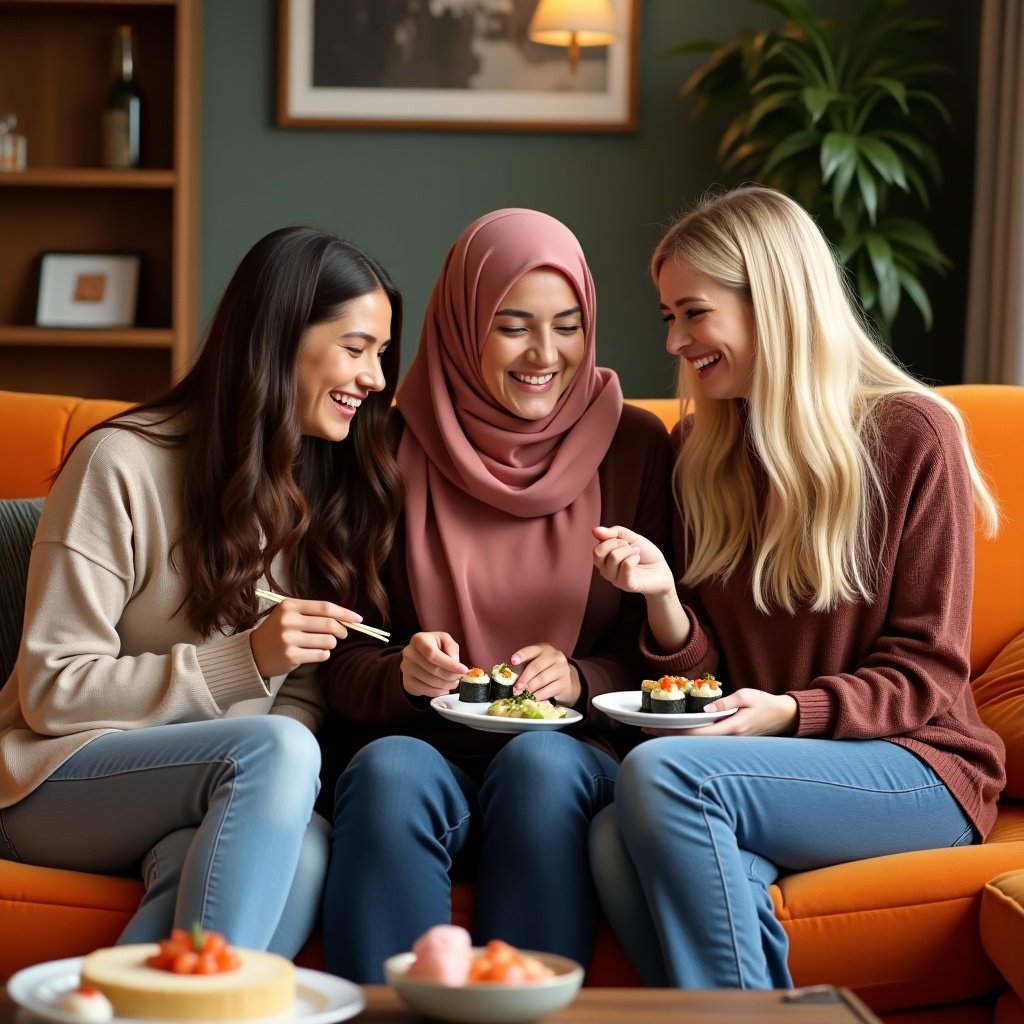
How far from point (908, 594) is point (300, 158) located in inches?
113

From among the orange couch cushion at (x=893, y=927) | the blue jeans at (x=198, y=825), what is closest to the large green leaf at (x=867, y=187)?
the orange couch cushion at (x=893, y=927)

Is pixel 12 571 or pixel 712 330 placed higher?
pixel 712 330

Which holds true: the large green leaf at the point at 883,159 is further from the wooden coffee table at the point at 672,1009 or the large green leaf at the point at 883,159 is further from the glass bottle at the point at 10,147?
the wooden coffee table at the point at 672,1009

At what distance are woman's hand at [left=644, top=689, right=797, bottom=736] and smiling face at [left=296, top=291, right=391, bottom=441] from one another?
28.4 inches

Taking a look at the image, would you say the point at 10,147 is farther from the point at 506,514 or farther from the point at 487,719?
the point at 487,719

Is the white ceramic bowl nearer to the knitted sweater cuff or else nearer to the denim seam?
the denim seam

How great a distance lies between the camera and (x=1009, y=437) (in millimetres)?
2461

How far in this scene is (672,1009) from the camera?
1278mm

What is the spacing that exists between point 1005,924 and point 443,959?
2.94 feet

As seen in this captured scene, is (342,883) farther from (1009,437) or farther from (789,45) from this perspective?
(789,45)

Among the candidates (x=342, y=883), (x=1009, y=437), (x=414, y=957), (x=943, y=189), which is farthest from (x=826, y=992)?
(x=943, y=189)

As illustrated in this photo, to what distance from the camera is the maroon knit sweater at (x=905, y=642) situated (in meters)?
1.96

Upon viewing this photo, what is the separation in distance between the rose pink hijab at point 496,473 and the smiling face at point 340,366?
18 centimetres

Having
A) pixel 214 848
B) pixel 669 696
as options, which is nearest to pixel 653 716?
pixel 669 696
